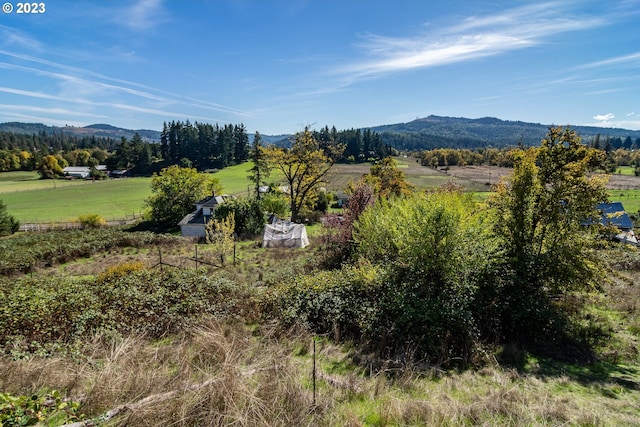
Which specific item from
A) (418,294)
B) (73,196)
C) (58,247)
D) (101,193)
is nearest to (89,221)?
(58,247)

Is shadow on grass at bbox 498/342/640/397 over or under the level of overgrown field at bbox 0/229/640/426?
under

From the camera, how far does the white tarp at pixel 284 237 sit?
106 ft

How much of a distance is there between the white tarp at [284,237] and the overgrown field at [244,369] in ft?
62.9

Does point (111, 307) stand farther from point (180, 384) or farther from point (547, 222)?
point (547, 222)

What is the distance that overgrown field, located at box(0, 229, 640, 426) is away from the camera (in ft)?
17.0

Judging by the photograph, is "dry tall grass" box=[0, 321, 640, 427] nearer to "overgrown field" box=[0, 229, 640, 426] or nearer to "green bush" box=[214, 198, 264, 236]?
"overgrown field" box=[0, 229, 640, 426]

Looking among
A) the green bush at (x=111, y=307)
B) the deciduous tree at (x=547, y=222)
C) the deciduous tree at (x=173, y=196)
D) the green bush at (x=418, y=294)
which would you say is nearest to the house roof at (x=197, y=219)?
the deciduous tree at (x=173, y=196)

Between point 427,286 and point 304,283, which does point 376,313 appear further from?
point 304,283

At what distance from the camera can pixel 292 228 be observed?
33844mm

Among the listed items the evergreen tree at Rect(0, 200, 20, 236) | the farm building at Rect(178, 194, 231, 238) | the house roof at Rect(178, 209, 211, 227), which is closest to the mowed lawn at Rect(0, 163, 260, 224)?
the evergreen tree at Rect(0, 200, 20, 236)

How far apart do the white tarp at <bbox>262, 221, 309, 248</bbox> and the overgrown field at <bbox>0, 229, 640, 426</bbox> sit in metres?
19.2

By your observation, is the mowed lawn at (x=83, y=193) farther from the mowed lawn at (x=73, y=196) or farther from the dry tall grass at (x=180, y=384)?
the dry tall grass at (x=180, y=384)

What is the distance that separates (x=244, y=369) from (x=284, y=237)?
26.7 m

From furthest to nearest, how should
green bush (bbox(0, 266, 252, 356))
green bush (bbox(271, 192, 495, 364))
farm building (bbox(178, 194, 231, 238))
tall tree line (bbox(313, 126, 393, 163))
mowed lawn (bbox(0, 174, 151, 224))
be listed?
1. tall tree line (bbox(313, 126, 393, 163))
2. mowed lawn (bbox(0, 174, 151, 224))
3. farm building (bbox(178, 194, 231, 238))
4. green bush (bbox(271, 192, 495, 364))
5. green bush (bbox(0, 266, 252, 356))
